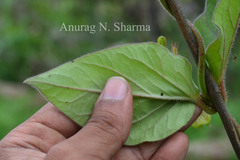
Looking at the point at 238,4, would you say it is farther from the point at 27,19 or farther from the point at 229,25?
the point at 27,19

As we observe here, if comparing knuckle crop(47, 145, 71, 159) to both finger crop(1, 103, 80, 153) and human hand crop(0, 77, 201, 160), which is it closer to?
human hand crop(0, 77, 201, 160)

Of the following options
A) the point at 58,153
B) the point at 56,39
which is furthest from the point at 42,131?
the point at 56,39

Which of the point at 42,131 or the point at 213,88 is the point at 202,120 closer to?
the point at 213,88

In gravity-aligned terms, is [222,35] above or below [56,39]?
above

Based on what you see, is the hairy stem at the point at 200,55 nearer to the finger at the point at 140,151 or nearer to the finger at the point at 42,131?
the finger at the point at 140,151

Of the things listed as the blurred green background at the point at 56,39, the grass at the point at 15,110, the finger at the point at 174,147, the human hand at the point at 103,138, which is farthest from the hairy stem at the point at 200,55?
the grass at the point at 15,110

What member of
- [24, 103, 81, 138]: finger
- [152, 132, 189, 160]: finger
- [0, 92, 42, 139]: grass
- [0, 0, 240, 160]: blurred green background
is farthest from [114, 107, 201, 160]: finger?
[0, 92, 42, 139]: grass
